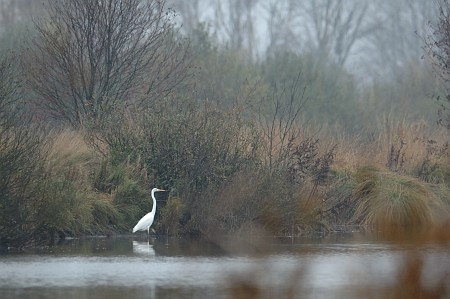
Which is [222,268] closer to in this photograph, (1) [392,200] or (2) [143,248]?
(2) [143,248]

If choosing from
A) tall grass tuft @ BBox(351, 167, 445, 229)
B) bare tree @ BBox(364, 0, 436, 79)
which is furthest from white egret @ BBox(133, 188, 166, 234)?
bare tree @ BBox(364, 0, 436, 79)

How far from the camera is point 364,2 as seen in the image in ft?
302

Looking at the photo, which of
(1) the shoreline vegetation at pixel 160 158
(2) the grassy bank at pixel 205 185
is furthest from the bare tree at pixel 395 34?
(2) the grassy bank at pixel 205 185

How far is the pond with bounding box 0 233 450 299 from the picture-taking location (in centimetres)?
1449

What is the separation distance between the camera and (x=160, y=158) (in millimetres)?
23594

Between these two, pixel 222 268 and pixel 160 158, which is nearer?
pixel 222 268

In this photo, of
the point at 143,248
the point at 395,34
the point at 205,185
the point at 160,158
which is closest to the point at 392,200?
the point at 205,185

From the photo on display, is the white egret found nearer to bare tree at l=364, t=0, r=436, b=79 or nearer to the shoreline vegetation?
the shoreline vegetation

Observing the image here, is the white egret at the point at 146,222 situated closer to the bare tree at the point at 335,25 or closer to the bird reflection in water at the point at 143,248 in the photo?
the bird reflection in water at the point at 143,248

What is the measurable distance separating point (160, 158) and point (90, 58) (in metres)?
4.54

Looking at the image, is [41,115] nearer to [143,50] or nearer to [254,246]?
[143,50]

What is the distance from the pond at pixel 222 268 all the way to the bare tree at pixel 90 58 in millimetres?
6014

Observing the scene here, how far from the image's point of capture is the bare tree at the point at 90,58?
88.6ft

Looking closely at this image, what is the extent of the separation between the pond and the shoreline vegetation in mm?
776
